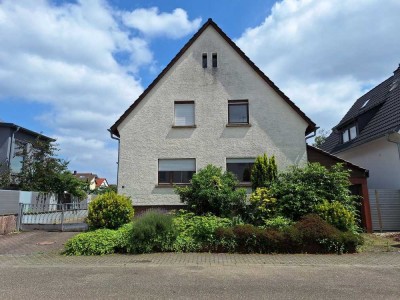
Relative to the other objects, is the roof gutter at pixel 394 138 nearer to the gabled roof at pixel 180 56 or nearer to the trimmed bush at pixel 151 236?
the gabled roof at pixel 180 56

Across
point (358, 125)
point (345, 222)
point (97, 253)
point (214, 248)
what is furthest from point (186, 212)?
point (358, 125)

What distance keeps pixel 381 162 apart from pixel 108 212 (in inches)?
566

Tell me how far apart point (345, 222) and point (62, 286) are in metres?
8.87

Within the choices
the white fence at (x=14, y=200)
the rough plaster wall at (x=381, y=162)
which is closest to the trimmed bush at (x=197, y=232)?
the white fence at (x=14, y=200)

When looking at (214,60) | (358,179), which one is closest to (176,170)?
(214,60)

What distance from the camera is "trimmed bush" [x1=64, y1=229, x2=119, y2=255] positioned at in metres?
10.6

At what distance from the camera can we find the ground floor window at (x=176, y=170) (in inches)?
656

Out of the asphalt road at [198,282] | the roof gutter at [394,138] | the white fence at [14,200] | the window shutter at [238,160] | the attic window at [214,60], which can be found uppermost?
the attic window at [214,60]

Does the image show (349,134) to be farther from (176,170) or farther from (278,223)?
(278,223)

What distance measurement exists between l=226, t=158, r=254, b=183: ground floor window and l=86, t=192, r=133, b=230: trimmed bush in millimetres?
6115

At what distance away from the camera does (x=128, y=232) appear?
11.0 meters

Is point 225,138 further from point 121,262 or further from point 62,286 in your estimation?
point 62,286

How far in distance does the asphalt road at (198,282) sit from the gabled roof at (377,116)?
440 inches

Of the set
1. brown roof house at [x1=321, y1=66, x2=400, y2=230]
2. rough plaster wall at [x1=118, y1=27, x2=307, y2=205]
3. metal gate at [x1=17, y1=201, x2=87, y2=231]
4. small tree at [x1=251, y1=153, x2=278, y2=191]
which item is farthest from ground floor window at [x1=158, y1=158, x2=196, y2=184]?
brown roof house at [x1=321, y1=66, x2=400, y2=230]
